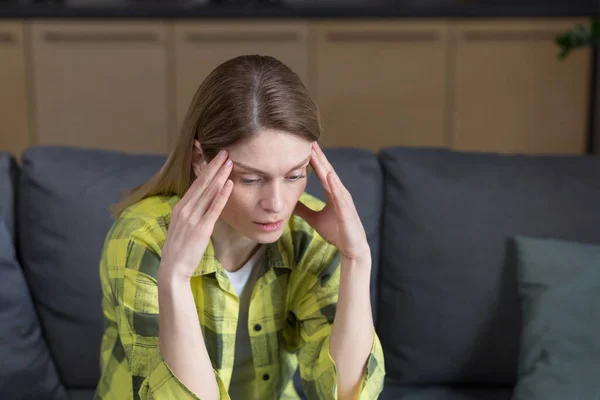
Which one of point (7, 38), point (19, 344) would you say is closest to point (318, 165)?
point (19, 344)

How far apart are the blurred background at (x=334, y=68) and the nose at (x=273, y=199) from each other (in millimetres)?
2301

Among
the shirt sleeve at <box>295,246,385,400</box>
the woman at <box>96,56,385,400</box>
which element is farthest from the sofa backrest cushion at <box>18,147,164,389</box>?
the shirt sleeve at <box>295,246,385,400</box>

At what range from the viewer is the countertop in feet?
11.3

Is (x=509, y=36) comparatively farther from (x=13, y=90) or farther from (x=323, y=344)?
(x=323, y=344)

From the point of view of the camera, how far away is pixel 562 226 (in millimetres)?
1783

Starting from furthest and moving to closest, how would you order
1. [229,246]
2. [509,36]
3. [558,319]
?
[509,36] < [558,319] < [229,246]

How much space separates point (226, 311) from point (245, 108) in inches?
14.9

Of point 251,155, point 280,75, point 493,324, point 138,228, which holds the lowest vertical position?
point 493,324

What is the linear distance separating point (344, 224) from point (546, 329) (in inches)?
21.3

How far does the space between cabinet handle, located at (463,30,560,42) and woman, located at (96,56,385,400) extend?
2.15 metres

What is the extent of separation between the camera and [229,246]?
1.46 meters

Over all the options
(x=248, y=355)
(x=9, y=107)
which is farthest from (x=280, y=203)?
(x=9, y=107)

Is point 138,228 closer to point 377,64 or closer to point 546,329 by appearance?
point 546,329

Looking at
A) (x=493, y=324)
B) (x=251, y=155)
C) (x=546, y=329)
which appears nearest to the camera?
(x=251, y=155)
